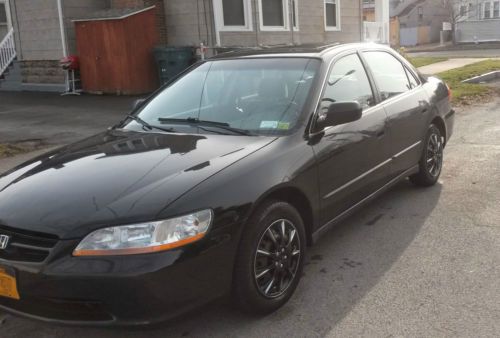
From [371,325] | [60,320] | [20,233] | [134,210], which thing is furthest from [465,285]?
[20,233]

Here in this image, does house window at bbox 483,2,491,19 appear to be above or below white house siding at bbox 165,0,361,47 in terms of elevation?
above

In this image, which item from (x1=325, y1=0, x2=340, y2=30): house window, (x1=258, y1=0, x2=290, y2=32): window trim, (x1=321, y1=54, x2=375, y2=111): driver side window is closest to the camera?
(x1=321, y1=54, x2=375, y2=111): driver side window

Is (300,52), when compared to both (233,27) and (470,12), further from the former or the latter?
(470,12)

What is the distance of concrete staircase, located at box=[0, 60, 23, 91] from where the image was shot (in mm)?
17031

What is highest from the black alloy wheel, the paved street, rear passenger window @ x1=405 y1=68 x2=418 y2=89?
rear passenger window @ x1=405 y1=68 x2=418 y2=89

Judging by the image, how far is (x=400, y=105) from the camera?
4906 millimetres

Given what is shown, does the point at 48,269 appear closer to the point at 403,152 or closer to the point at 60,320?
the point at 60,320

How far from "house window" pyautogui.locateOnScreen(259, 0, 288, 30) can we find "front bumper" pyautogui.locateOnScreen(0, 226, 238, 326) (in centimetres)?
1344

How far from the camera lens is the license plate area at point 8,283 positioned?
275 cm

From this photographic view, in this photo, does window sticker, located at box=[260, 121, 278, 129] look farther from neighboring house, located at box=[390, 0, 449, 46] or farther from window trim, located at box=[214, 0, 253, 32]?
neighboring house, located at box=[390, 0, 449, 46]

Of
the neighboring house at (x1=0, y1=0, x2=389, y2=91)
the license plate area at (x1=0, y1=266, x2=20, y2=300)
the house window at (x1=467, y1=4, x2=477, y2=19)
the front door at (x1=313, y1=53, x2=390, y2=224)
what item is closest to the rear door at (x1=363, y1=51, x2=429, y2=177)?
the front door at (x1=313, y1=53, x2=390, y2=224)

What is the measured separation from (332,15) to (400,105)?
14.4 m

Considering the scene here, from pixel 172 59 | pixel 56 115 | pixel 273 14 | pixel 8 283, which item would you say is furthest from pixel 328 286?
pixel 273 14

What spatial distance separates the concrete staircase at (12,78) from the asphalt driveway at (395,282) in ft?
48.1
